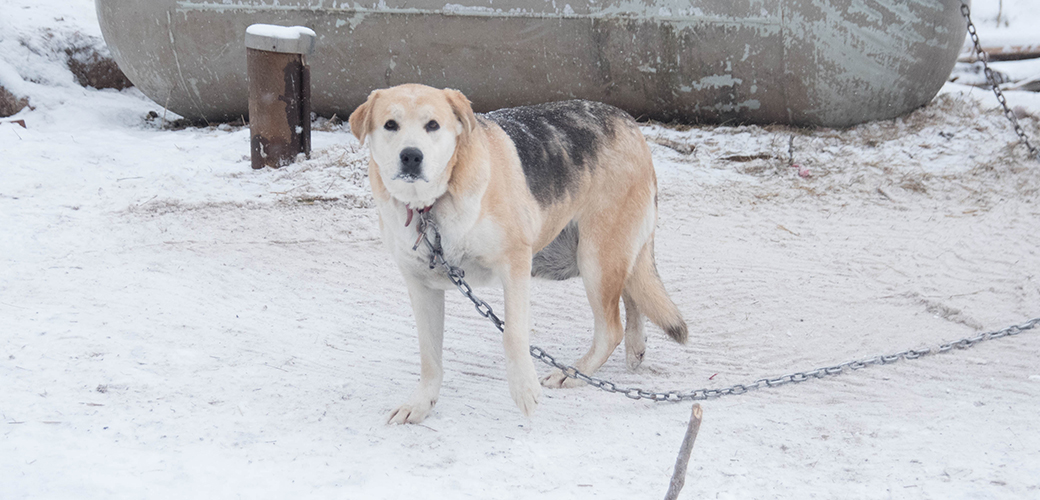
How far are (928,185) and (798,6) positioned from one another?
2174 mm

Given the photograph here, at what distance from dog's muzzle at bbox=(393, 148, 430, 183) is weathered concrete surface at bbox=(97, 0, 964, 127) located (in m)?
5.66

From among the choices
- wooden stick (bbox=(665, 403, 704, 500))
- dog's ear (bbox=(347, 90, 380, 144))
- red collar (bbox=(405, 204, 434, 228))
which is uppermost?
dog's ear (bbox=(347, 90, 380, 144))

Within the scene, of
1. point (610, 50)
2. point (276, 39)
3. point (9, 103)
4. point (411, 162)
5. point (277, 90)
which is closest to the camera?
point (411, 162)

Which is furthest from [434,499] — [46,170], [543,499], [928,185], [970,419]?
[928,185]

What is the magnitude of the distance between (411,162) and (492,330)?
2.17m

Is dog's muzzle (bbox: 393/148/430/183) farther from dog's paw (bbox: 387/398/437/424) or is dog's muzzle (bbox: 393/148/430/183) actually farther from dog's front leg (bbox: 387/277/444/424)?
dog's paw (bbox: 387/398/437/424)

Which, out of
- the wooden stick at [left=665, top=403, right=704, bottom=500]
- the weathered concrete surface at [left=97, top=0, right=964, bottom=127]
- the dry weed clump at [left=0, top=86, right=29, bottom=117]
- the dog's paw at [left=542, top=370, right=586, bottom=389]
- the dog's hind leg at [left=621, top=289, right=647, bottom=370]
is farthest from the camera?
the dry weed clump at [left=0, top=86, right=29, bottom=117]

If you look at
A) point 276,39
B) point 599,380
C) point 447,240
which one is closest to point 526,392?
point 599,380

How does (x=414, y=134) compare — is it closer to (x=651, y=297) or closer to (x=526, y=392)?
(x=526, y=392)

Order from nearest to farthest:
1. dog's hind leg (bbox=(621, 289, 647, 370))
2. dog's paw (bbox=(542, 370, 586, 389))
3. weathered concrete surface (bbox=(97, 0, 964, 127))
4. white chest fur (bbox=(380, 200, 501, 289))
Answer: white chest fur (bbox=(380, 200, 501, 289))
dog's paw (bbox=(542, 370, 586, 389))
dog's hind leg (bbox=(621, 289, 647, 370))
weathered concrete surface (bbox=(97, 0, 964, 127))

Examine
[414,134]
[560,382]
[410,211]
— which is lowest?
[560,382]

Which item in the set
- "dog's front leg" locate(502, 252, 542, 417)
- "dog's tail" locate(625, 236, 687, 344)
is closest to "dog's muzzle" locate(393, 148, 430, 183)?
"dog's front leg" locate(502, 252, 542, 417)

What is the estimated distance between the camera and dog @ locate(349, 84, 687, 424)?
2617mm

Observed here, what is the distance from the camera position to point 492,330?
448 cm
